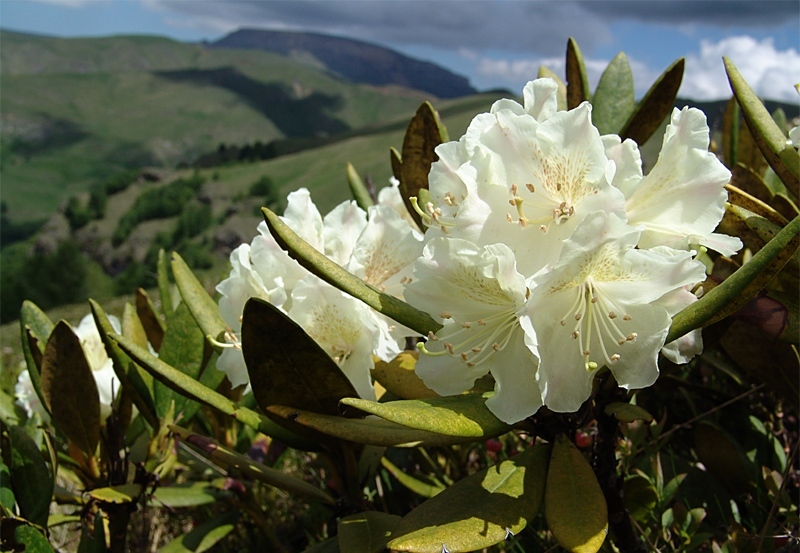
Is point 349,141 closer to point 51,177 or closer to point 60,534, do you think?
point 51,177

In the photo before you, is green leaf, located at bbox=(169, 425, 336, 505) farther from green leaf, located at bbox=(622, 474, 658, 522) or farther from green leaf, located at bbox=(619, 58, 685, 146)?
green leaf, located at bbox=(619, 58, 685, 146)

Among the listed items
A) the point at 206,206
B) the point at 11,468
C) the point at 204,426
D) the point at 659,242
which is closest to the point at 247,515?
the point at 204,426

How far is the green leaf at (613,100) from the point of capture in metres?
1.68

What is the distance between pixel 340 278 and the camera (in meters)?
1.17

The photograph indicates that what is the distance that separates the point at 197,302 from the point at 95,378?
1.59 feet

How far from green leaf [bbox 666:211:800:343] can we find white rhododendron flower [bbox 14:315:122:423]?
1.42 metres

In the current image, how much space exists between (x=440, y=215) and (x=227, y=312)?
1.84 feet

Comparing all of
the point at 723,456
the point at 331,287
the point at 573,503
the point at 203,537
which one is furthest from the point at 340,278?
the point at 723,456

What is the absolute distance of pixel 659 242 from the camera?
3.78 ft

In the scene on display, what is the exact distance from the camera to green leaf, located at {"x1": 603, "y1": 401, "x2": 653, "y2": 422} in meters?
1.16

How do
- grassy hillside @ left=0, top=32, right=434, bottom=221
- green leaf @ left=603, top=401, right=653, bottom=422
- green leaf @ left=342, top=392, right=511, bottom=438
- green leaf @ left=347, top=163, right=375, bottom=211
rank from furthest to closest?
1. grassy hillside @ left=0, top=32, right=434, bottom=221
2. green leaf @ left=347, top=163, right=375, bottom=211
3. green leaf @ left=603, top=401, right=653, bottom=422
4. green leaf @ left=342, top=392, right=511, bottom=438

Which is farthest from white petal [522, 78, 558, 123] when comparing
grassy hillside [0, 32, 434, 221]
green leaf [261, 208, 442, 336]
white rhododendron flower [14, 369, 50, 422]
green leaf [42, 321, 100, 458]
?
grassy hillside [0, 32, 434, 221]

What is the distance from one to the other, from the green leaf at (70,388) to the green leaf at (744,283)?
125 centimetres

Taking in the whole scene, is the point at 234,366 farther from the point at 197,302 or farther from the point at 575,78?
the point at 575,78
